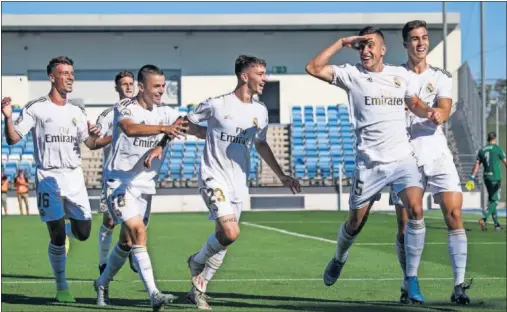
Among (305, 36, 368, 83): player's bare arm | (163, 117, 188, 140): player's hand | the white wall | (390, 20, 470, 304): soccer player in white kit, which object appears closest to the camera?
(163, 117, 188, 140): player's hand

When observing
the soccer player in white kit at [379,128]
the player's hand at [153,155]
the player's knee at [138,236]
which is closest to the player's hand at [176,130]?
the player's hand at [153,155]

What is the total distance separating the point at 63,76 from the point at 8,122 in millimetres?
A: 952

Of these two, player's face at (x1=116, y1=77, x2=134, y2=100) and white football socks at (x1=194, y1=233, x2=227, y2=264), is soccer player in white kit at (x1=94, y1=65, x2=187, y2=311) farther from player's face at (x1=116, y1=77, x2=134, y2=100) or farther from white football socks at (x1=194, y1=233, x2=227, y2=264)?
player's face at (x1=116, y1=77, x2=134, y2=100)

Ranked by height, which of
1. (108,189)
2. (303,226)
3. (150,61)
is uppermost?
(150,61)

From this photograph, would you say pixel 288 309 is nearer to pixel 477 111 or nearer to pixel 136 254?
pixel 136 254

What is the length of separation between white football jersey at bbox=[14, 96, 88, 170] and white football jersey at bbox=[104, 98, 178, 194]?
36.2 inches

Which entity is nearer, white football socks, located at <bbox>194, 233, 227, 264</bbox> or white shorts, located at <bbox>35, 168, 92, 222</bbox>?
white football socks, located at <bbox>194, 233, 227, 264</bbox>

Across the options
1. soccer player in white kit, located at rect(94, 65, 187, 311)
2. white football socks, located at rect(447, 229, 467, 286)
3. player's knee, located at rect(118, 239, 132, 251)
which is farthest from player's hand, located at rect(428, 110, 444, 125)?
player's knee, located at rect(118, 239, 132, 251)

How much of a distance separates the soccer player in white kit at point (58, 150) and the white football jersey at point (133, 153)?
765 millimetres

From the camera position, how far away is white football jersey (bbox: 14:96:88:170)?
10750 millimetres

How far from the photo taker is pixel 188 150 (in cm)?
4619

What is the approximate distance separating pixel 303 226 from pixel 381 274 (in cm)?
1380

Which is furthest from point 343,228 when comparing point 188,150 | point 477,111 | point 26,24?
point 26,24

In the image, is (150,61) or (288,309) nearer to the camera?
(288,309)
